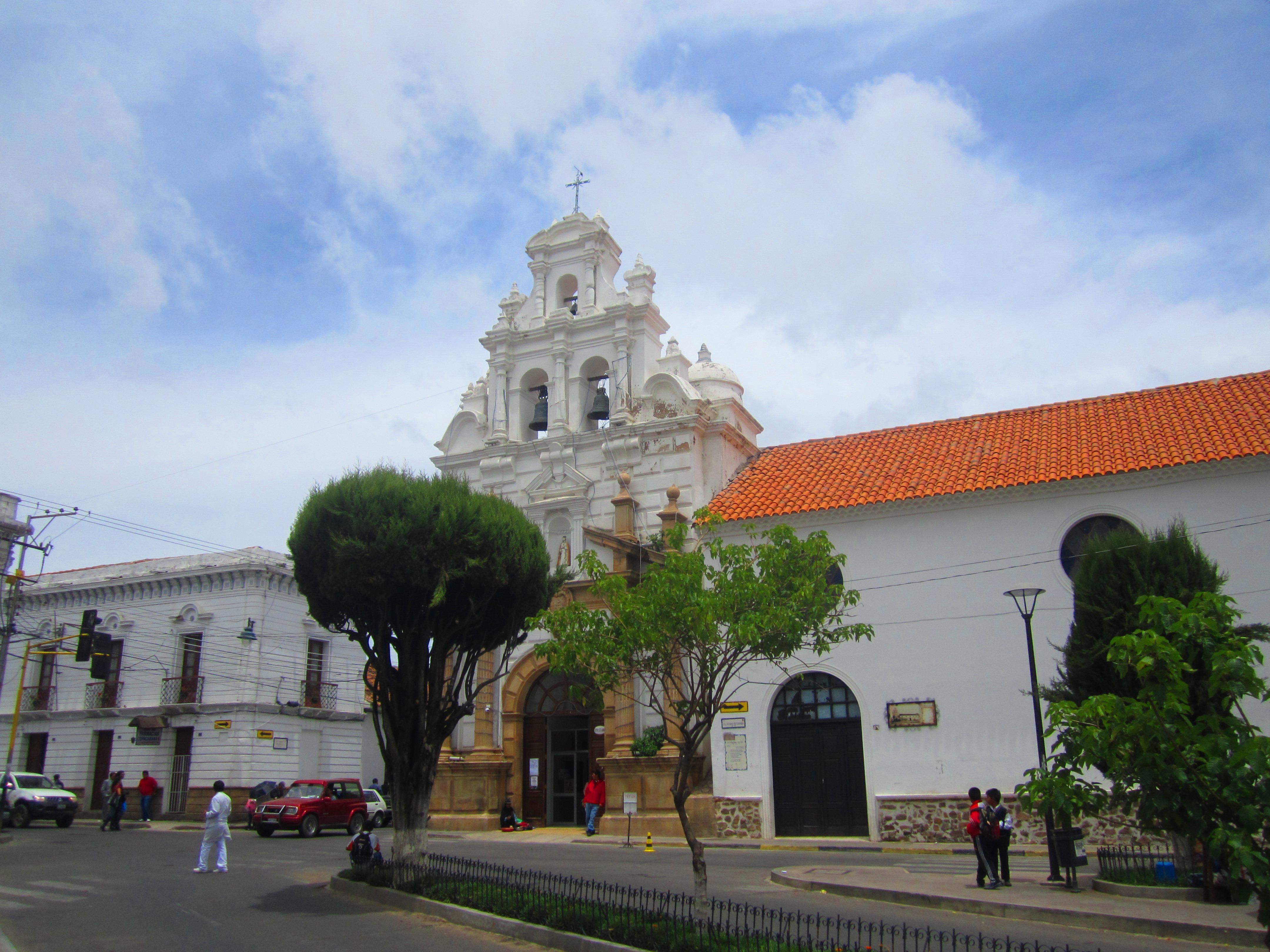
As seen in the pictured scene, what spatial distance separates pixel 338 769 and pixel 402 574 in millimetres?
22464

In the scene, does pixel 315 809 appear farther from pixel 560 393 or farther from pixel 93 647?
pixel 560 393

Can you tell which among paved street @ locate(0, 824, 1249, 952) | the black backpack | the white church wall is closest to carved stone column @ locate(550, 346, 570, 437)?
the white church wall

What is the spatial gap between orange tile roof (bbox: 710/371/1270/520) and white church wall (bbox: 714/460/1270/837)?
36 centimetres

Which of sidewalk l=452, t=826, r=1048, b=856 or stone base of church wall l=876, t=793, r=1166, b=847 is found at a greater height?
stone base of church wall l=876, t=793, r=1166, b=847

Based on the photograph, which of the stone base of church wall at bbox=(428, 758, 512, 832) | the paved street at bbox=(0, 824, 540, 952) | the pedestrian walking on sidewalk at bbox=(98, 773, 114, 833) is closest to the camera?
the paved street at bbox=(0, 824, 540, 952)

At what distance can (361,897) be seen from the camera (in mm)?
12047

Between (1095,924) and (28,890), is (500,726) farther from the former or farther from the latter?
(1095,924)

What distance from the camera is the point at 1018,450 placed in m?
21.1

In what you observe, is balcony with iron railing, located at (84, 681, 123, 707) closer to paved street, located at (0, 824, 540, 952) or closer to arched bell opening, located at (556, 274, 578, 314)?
paved street, located at (0, 824, 540, 952)

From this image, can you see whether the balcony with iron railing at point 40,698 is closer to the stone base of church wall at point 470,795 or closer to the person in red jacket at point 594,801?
the stone base of church wall at point 470,795

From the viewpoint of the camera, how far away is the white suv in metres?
25.1

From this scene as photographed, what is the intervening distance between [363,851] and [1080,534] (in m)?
14.3

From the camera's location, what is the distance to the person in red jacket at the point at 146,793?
27.6 m

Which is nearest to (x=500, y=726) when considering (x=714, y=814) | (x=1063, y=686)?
(x=714, y=814)
